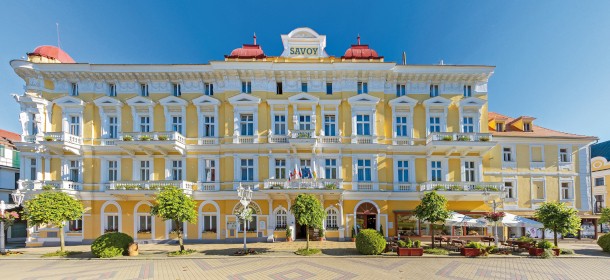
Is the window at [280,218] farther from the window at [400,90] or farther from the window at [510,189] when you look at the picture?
the window at [510,189]

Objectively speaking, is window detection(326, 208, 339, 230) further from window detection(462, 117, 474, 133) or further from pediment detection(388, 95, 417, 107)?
window detection(462, 117, 474, 133)

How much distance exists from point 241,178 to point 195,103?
7.97 meters

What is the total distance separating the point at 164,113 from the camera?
26.4m

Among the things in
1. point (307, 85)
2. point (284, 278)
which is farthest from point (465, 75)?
point (284, 278)

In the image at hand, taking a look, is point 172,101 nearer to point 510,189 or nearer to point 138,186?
point 138,186

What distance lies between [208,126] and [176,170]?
4.93m

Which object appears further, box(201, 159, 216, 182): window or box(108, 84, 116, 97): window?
box(108, 84, 116, 97): window

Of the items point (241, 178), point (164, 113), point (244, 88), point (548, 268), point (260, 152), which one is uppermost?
point (244, 88)

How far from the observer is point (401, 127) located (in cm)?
2681

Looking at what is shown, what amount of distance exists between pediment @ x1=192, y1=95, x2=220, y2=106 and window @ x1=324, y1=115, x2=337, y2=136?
32.8 feet

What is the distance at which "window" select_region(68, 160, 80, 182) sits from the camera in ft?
85.7

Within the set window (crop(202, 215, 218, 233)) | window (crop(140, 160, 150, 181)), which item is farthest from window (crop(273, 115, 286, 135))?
window (crop(140, 160, 150, 181))

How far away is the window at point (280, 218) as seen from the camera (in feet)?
84.7

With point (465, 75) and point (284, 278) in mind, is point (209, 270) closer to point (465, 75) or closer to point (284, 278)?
point (284, 278)
